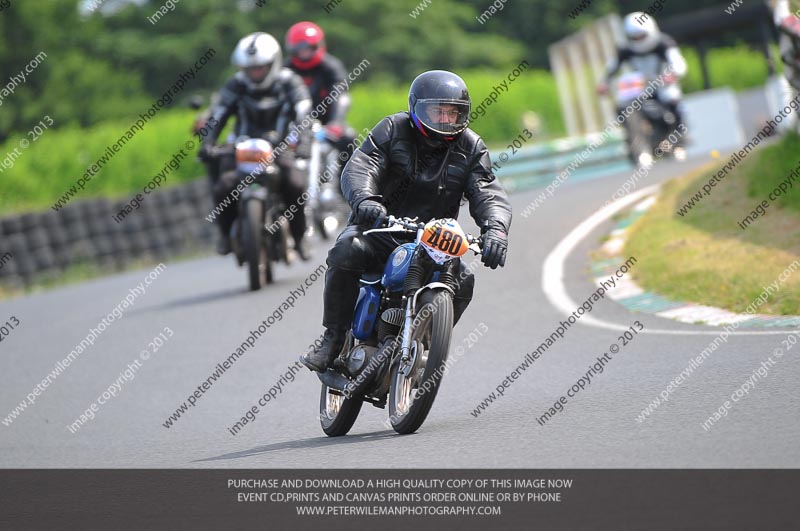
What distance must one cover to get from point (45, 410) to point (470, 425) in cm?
438

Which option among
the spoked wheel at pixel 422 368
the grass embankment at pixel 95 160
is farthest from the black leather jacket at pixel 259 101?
the grass embankment at pixel 95 160

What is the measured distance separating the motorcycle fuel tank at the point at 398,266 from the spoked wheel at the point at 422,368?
0.28 meters

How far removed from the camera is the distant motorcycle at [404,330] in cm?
724

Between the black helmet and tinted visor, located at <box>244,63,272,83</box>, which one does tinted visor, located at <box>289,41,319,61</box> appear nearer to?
tinted visor, located at <box>244,63,272,83</box>

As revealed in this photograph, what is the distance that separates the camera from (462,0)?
58.2 metres

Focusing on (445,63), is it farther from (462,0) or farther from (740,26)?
(740,26)

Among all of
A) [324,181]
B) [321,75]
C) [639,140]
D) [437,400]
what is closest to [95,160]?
[321,75]

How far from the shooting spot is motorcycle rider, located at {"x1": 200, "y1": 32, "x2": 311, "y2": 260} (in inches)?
582

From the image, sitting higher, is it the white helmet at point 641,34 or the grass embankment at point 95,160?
the white helmet at point 641,34

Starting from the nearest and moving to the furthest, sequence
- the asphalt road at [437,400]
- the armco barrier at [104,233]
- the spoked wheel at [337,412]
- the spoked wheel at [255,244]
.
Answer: the asphalt road at [437,400] < the spoked wheel at [337,412] < the spoked wheel at [255,244] < the armco barrier at [104,233]

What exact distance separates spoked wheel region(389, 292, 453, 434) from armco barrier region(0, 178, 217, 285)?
14.4m

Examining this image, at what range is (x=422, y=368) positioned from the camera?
734 cm

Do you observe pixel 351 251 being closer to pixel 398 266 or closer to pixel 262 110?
pixel 398 266

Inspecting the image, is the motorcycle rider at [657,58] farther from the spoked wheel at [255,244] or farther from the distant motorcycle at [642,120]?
the spoked wheel at [255,244]
